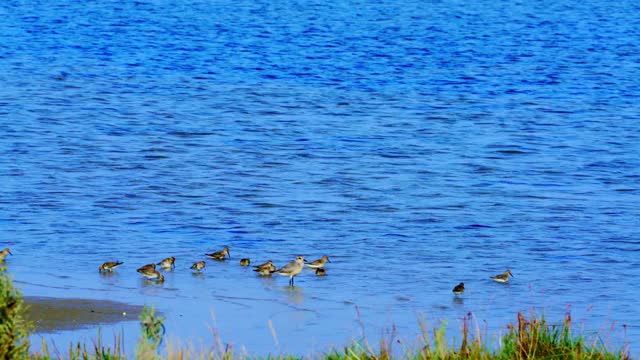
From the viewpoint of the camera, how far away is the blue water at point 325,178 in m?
14.2

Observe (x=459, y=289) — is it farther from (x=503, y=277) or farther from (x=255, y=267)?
(x=255, y=267)

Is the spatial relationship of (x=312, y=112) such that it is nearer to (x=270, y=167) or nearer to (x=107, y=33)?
(x=270, y=167)

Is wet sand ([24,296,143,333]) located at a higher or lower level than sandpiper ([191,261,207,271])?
lower

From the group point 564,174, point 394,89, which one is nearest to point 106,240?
point 564,174

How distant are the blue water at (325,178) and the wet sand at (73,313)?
0.28 metres

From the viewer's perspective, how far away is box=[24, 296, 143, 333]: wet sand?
12617 millimetres

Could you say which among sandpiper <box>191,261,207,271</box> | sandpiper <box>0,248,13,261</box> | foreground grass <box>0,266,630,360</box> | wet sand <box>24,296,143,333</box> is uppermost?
foreground grass <box>0,266,630,360</box>

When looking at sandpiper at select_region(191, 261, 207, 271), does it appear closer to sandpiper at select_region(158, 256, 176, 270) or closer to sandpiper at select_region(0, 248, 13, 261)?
sandpiper at select_region(158, 256, 176, 270)

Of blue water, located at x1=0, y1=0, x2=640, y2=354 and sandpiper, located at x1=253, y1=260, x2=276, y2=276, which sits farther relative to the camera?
sandpiper, located at x1=253, y1=260, x2=276, y2=276

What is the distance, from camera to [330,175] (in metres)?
22.0

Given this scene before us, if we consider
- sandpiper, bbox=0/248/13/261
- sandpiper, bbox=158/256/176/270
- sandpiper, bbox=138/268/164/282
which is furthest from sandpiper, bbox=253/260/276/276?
sandpiper, bbox=0/248/13/261

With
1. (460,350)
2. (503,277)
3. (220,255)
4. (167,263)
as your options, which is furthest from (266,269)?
(460,350)

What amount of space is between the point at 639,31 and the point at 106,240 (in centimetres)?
3693

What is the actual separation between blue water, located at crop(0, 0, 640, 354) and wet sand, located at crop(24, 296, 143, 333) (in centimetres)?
28
